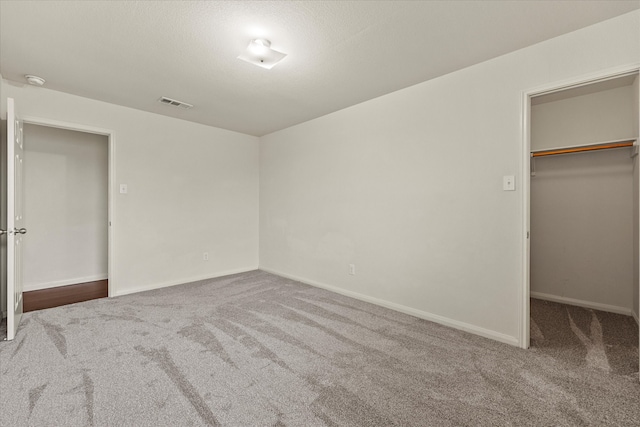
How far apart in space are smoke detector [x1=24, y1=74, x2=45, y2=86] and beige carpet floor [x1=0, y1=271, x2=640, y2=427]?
2.40 metres

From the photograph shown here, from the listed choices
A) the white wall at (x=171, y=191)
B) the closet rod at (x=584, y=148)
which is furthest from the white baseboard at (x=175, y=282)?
the closet rod at (x=584, y=148)

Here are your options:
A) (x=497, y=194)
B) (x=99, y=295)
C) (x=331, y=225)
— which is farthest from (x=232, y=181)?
(x=497, y=194)

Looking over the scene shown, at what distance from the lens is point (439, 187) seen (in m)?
2.91

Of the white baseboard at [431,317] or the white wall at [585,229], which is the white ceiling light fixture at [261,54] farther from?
the white wall at [585,229]

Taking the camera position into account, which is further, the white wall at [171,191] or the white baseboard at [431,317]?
the white wall at [171,191]

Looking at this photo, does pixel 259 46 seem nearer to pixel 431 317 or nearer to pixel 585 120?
pixel 431 317

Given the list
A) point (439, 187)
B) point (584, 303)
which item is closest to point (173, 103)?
point (439, 187)

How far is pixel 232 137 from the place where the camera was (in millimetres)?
4926

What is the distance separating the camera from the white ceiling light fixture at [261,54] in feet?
7.36

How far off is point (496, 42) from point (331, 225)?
259cm

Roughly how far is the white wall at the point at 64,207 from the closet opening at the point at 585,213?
5.82 metres

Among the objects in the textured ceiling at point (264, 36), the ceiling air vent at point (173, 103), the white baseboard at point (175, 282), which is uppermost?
the ceiling air vent at point (173, 103)

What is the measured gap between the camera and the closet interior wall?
311 centimetres

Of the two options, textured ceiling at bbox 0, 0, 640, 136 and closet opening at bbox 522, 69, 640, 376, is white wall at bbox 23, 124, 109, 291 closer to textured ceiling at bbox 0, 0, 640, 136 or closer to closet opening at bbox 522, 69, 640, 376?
textured ceiling at bbox 0, 0, 640, 136
